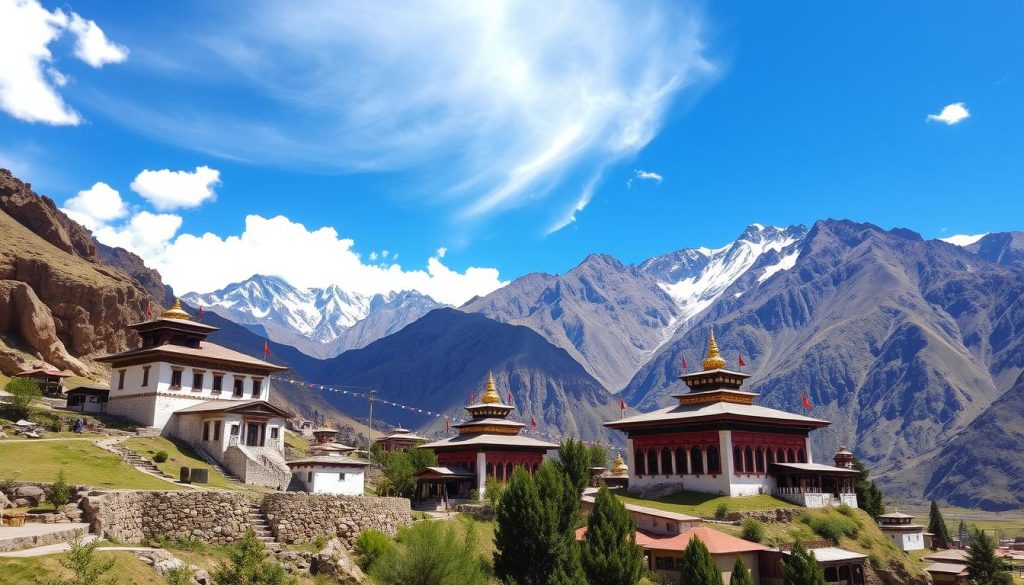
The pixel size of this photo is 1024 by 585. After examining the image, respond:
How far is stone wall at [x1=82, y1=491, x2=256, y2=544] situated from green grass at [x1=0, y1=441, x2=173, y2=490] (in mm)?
2730

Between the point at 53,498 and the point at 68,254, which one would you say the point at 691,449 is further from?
the point at 68,254

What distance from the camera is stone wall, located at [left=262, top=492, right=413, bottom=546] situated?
3891 centimetres

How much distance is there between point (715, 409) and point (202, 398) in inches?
1622

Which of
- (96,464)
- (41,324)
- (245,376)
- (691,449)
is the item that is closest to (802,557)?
(691,449)

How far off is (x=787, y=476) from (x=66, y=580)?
5674cm

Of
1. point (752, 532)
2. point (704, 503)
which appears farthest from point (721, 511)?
point (752, 532)

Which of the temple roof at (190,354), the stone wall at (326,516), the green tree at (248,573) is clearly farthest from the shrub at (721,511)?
the green tree at (248,573)

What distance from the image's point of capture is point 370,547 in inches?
1547

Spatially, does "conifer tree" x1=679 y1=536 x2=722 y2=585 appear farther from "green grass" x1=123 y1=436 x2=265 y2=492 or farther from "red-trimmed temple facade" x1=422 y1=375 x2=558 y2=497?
"red-trimmed temple facade" x1=422 y1=375 x2=558 y2=497

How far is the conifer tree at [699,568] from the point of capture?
127ft

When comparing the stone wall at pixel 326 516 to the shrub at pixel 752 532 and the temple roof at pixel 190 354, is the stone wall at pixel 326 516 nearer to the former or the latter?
the shrub at pixel 752 532

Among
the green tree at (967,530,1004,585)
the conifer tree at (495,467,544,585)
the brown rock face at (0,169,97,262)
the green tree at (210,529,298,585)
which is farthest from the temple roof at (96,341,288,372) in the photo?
the brown rock face at (0,169,97,262)

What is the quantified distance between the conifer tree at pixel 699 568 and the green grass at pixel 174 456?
24.5m

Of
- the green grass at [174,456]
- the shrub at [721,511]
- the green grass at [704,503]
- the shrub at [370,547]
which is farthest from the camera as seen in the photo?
the green grass at [704,503]
